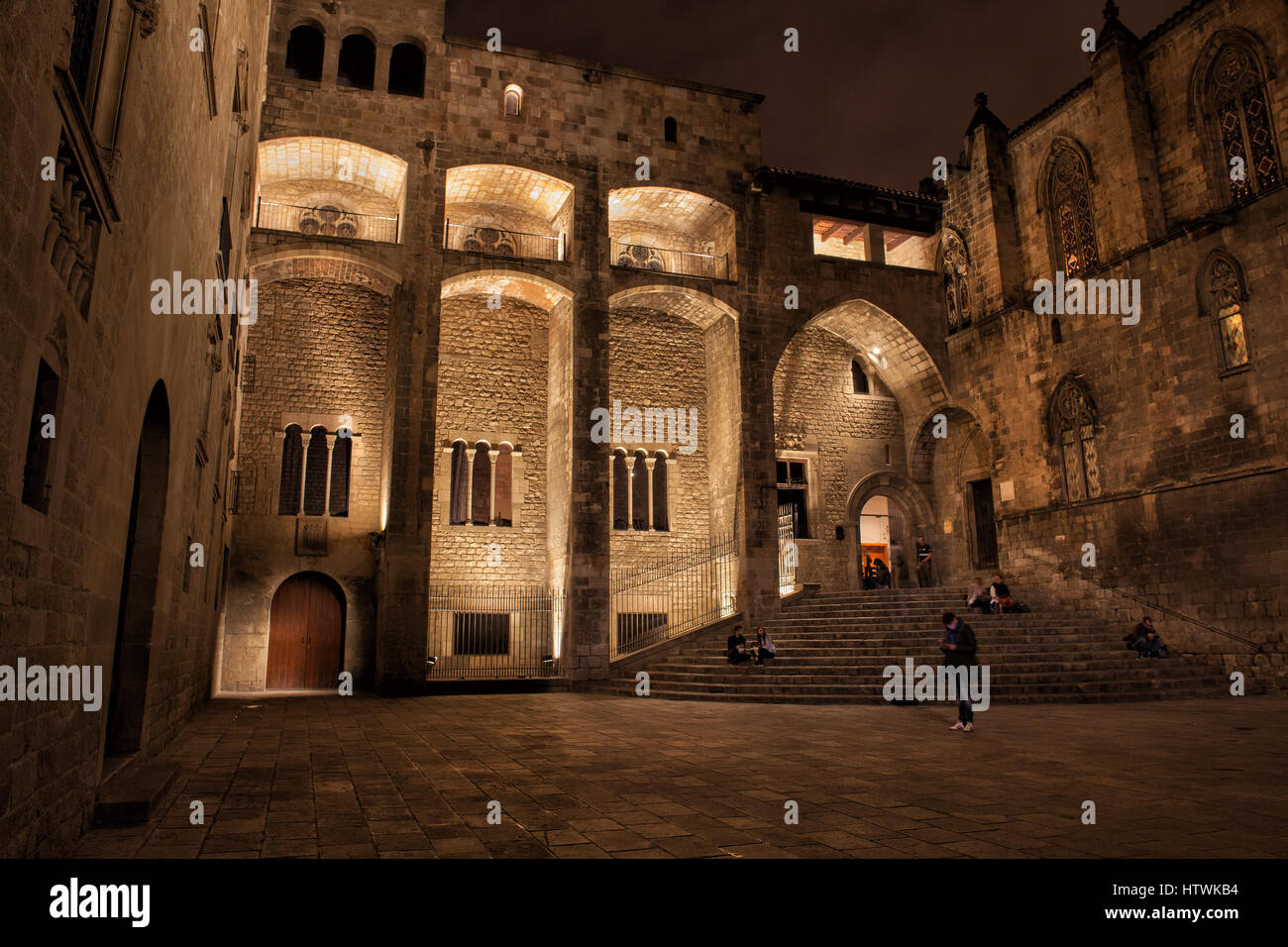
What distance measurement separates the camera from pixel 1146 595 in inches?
626

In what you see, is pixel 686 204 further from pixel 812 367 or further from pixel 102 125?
pixel 102 125

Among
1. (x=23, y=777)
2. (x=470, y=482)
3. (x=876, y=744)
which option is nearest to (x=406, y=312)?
(x=470, y=482)

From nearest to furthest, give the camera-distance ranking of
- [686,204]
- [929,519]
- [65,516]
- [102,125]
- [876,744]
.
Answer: [65,516] < [102,125] < [876,744] < [686,204] < [929,519]

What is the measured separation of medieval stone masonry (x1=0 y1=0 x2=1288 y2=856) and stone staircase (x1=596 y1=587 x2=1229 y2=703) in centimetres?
82

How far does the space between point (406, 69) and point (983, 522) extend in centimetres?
1796

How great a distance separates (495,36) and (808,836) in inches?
759

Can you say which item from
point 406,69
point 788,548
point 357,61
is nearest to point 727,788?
point 788,548

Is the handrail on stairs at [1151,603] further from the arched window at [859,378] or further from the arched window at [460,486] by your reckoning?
the arched window at [460,486]

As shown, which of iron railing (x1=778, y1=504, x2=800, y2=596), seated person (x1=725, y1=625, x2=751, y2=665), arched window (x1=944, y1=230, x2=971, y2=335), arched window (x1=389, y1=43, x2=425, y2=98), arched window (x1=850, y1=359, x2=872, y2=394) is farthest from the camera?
arched window (x1=850, y1=359, x2=872, y2=394)

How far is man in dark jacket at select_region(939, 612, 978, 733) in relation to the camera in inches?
363

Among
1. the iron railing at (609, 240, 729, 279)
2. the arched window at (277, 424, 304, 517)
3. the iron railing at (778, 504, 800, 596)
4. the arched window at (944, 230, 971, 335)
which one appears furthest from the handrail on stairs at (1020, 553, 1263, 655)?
the arched window at (277, 424, 304, 517)

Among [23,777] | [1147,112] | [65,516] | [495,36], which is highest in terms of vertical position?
[495,36]

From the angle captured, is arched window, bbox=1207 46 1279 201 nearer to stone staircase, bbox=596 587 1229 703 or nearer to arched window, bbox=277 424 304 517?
stone staircase, bbox=596 587 1229 703

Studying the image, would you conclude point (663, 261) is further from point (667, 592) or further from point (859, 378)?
point (667, 592)
